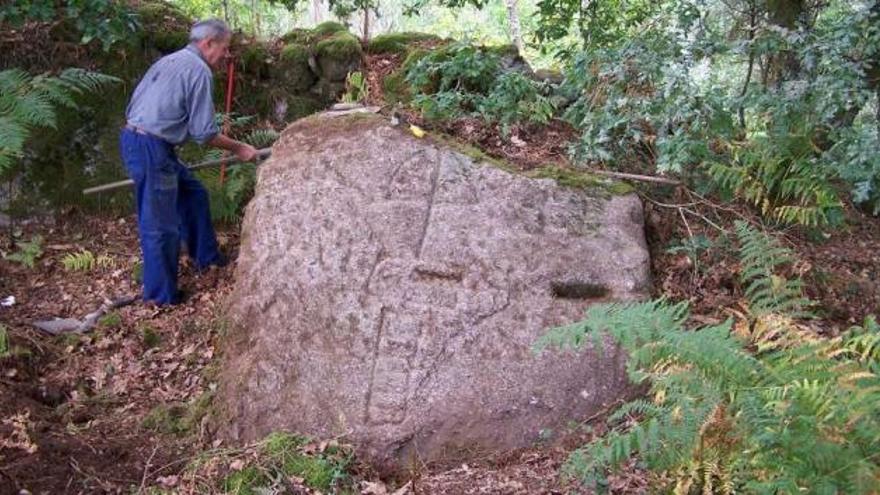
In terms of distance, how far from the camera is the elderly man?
5.76m

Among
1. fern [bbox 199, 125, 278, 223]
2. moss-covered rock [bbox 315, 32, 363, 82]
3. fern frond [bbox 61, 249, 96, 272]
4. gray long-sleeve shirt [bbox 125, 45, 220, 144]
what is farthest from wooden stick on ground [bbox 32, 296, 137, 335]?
moss-covered rock [bbox 315, 32, 363, 82]

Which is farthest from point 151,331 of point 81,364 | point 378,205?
point 378,205

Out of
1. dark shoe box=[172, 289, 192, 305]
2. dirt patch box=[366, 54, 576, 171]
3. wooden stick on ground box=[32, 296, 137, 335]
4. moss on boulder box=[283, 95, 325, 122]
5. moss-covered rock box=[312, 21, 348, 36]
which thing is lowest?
wooden stick on ground box=[32, 296, 137, 335]

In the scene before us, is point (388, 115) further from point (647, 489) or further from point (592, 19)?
point (647, 489)

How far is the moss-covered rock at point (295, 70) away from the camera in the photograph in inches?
303

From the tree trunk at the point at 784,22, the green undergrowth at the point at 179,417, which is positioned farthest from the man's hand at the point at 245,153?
the tree trunk at the point at 784,22

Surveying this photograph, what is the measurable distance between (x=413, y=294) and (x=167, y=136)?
2322 millimetres

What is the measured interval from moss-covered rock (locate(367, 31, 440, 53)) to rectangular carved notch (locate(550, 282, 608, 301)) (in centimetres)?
382

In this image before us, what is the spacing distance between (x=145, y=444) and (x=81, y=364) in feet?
4.00

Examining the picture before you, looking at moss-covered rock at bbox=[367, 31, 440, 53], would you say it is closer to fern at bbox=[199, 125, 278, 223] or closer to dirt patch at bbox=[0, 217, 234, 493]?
fern at bbox=[199, 125, 278, 223]

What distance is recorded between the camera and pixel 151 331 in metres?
5.67

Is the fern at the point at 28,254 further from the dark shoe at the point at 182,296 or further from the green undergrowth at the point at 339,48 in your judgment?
the green undergrowth at the point at 339,48

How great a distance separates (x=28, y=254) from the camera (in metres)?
6.70

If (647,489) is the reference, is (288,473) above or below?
below
